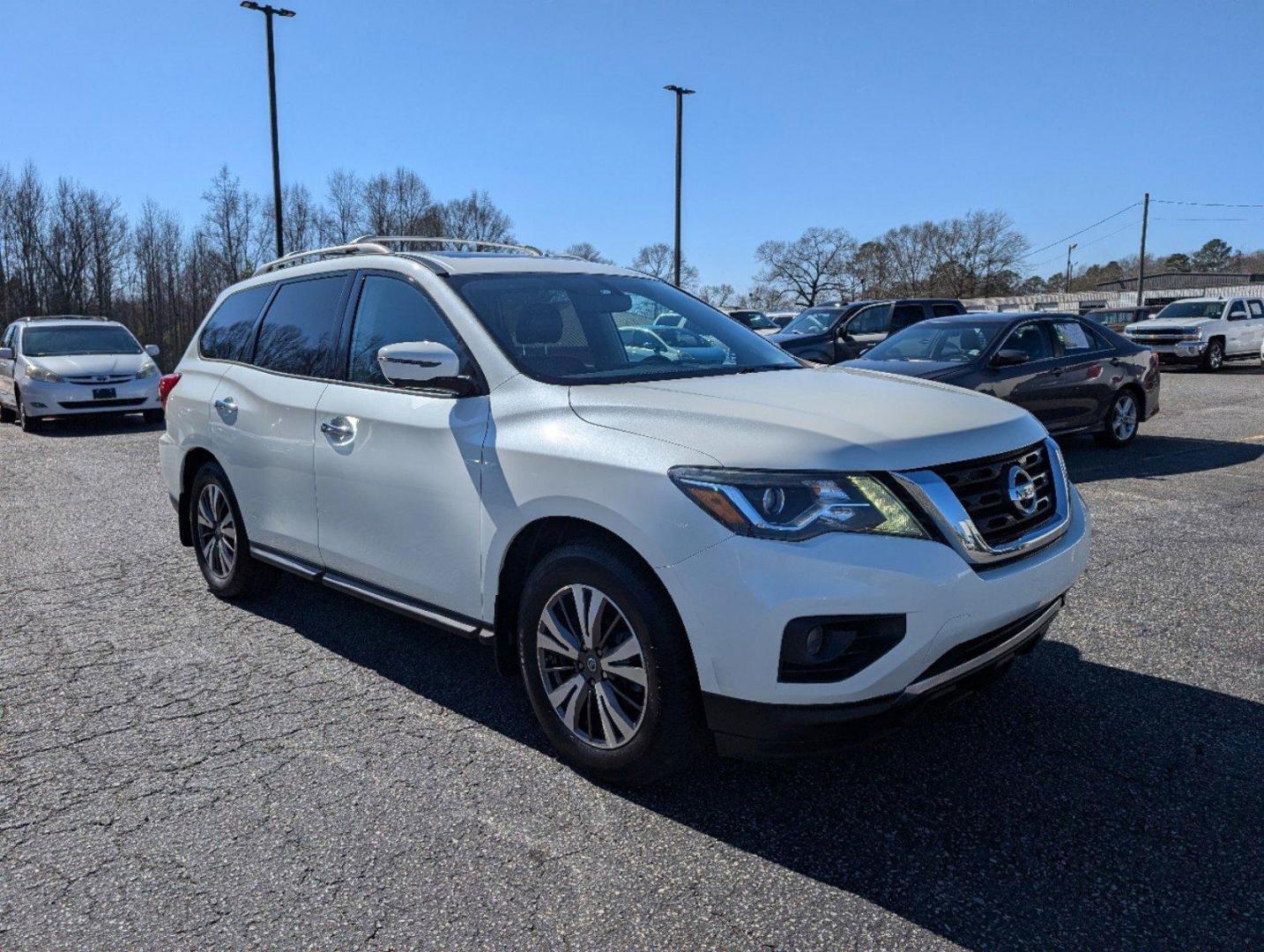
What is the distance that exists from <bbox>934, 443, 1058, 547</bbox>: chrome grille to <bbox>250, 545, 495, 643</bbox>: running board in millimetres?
1675

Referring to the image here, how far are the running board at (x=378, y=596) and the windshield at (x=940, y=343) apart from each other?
23.8 ft

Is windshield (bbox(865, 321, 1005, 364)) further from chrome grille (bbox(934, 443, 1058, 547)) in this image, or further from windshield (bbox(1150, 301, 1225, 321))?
windshield (bbox(1150, 301, 1225, 321))

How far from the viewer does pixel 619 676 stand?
3.04 m

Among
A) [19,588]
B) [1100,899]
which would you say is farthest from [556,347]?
[19,588]

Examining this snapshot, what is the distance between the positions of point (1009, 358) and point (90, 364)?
12.8 m

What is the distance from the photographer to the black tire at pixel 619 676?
2875mm

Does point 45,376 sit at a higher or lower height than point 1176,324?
lower

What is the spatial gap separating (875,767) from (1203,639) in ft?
7.14

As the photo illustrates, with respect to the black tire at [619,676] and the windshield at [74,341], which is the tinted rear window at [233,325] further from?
the windshield at [74,341]

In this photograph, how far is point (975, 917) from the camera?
8.13 feet

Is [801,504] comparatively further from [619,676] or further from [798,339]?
[798,339]

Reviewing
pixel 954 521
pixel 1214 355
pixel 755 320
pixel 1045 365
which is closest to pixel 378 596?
pixel 954 521

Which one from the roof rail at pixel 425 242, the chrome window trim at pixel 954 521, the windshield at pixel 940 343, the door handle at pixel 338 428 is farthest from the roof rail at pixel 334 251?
the windshield at pixel 940 343

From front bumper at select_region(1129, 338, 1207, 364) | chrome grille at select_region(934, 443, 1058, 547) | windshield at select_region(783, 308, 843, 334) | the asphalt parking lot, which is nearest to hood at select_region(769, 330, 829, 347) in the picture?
windshield at select_region(783, 308, 843, 334)
